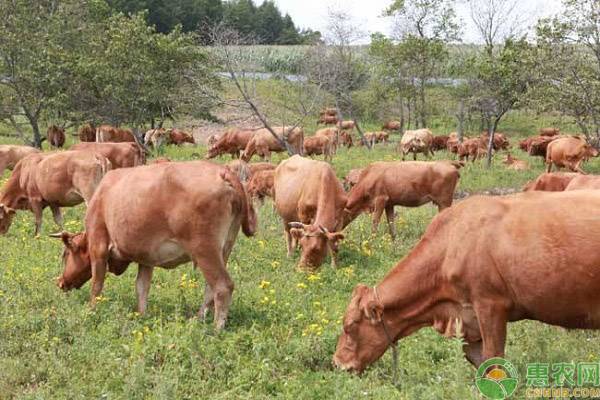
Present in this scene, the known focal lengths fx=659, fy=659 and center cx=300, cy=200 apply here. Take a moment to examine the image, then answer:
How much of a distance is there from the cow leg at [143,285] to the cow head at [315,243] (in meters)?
3.06

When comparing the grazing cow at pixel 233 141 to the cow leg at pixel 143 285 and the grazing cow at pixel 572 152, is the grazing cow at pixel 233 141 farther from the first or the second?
the cow leg at pixel 143 285

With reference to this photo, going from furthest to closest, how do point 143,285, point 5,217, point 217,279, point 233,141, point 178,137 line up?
point 178,137 < point 233,141 < point 5,217 < point 143,285 < point 217,279

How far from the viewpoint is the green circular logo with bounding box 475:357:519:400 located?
5402 millimetres

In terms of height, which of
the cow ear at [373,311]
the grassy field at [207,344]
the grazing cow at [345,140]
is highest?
the cow ear at [373,311]

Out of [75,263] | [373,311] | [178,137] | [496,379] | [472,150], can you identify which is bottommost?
[178,137]

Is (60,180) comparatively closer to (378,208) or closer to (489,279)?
(378,208)

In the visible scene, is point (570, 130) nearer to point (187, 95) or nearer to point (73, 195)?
point (187, 95)

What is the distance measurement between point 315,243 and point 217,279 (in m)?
3.49

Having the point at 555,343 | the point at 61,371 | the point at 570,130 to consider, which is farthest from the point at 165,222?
the point at 570,130

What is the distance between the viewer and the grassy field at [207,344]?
6023mm

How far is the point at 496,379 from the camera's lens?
5535 millimetres

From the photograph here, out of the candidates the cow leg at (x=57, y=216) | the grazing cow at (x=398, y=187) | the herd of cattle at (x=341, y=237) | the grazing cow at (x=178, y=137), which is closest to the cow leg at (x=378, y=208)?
the grazing cow at (x=398, y=187)

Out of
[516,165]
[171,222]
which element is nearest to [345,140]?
[516,165]

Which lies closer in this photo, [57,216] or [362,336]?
[362,336]
